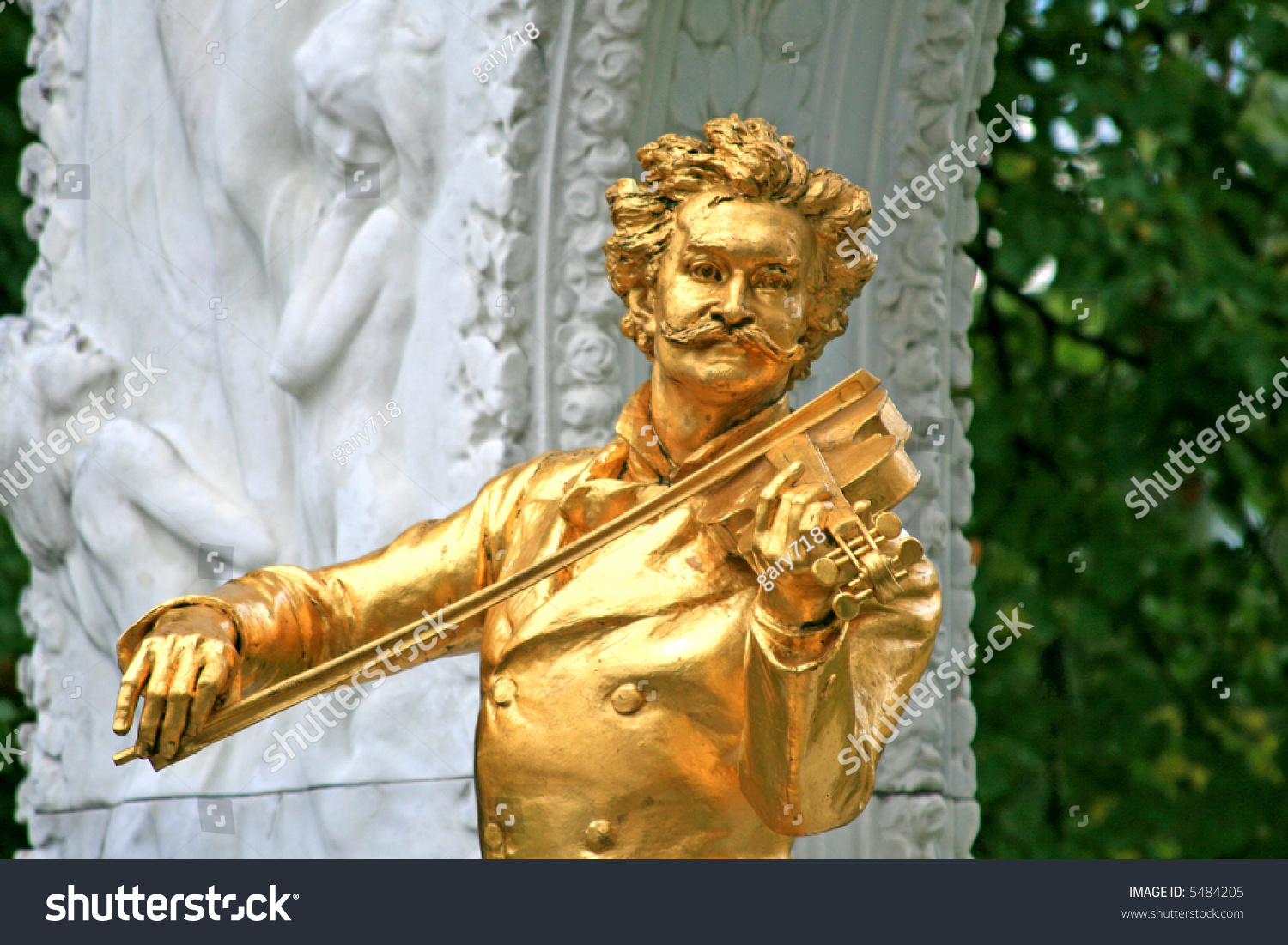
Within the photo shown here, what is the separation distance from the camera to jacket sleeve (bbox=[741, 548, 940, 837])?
6.77 feet

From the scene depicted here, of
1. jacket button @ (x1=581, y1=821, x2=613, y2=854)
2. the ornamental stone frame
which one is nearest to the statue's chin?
jacket button @ (x1=581, y1=821, x2=613, y2=854)

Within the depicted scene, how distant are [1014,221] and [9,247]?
291 centimetres

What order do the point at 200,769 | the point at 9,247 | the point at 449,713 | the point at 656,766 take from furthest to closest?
the point at 9,247
the point at 200,769
the point at 449,713
the point at 656,766

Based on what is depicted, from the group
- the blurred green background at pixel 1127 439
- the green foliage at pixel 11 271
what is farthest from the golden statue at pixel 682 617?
the green foliage at pixel 11 271

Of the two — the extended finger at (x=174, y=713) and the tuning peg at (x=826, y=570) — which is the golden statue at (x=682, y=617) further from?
the tuning peg at (x=826, y=570)

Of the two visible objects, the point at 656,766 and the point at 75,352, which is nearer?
the point at 656,766

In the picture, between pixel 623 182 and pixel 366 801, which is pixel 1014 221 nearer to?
pixel 366 801

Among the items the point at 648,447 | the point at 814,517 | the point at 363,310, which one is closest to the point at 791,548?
the point at 814,517

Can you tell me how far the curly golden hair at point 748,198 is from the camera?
7.40ft

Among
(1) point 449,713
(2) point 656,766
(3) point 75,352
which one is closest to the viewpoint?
(2) point 656,766

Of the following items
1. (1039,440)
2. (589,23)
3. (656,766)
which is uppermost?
(1039,440)

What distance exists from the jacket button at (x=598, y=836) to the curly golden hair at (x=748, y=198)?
545 mm

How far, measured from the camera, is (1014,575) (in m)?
5.67
